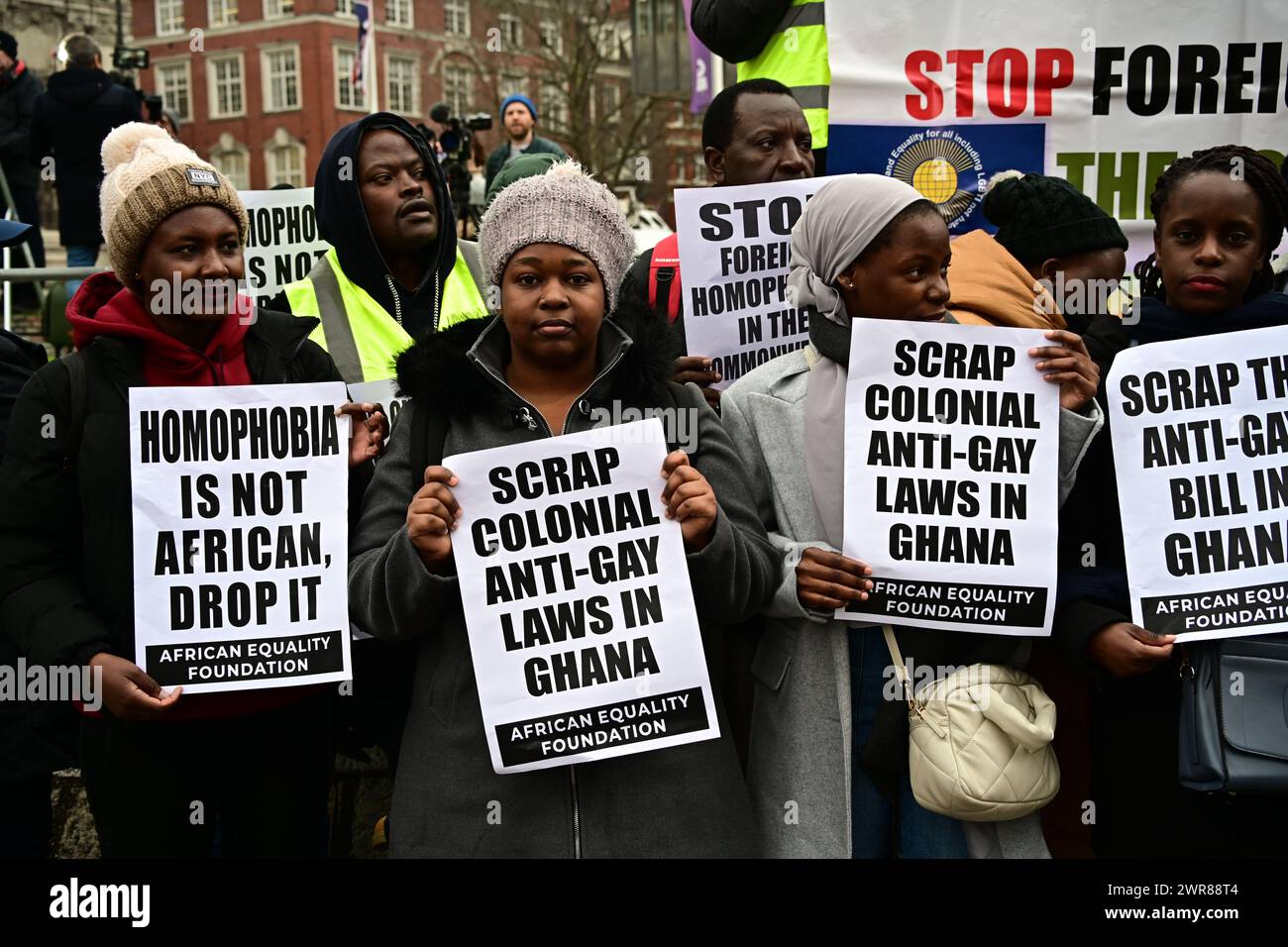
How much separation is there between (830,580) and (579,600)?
1.87ft

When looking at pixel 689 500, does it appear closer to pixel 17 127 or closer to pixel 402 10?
pixel 17 127

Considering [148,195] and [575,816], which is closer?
[575,816]

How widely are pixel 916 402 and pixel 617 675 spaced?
941 mm

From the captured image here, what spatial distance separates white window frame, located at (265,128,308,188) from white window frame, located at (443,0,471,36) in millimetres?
7735

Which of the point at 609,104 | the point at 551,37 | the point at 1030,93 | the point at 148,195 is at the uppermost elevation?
the point at 551,37

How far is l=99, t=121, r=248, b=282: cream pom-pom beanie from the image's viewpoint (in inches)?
126

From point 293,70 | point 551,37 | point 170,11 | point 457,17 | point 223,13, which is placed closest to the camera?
point 551,37

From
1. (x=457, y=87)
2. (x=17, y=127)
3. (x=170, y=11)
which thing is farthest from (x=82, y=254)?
(x=170, y=11)

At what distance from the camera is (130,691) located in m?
2.92

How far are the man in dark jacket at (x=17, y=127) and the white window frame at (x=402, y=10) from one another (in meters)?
45.1

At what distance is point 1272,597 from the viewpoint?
303 cm

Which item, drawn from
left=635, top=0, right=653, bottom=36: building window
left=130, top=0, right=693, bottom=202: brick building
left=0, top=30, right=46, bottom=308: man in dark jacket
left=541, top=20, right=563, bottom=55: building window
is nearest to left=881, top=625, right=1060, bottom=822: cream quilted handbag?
left=0, top=30, right=46, bottom=308: man in dark jacket

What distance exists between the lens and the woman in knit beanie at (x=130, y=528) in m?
3.00
